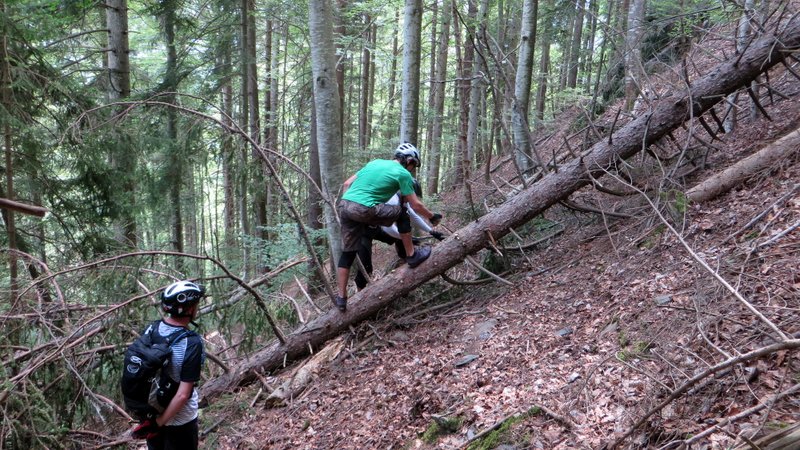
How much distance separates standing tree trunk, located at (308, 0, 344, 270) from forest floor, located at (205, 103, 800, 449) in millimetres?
1901

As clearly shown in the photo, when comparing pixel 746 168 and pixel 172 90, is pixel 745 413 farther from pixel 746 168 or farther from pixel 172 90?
pixel 172 90

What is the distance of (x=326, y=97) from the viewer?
20.8 feet

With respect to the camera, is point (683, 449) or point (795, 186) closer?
point (683, 449)

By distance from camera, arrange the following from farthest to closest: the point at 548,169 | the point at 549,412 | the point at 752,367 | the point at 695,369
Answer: the point at 548,169
the point at 549,412
the point at 695,369
the point at 752,367

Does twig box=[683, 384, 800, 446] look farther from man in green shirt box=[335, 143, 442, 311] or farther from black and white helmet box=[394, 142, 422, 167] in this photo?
black and white helmet box=[394, 142, 422, 167]

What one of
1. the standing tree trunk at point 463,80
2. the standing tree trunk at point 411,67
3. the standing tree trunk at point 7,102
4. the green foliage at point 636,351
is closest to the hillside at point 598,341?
the green foliage at point 636,351

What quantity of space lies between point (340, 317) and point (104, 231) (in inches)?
207

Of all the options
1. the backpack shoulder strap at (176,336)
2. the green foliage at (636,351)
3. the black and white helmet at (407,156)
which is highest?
the black and white helmet at (407,156)

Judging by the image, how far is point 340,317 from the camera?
609 cm

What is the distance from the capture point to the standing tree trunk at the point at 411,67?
24.1ft

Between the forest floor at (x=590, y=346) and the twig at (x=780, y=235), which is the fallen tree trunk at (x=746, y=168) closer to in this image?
the forest floor at (x=590, y=346)

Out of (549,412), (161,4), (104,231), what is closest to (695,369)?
(549,412)

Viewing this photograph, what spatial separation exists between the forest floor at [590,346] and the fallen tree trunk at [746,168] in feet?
0.39

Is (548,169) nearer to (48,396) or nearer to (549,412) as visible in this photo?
(549,412)
